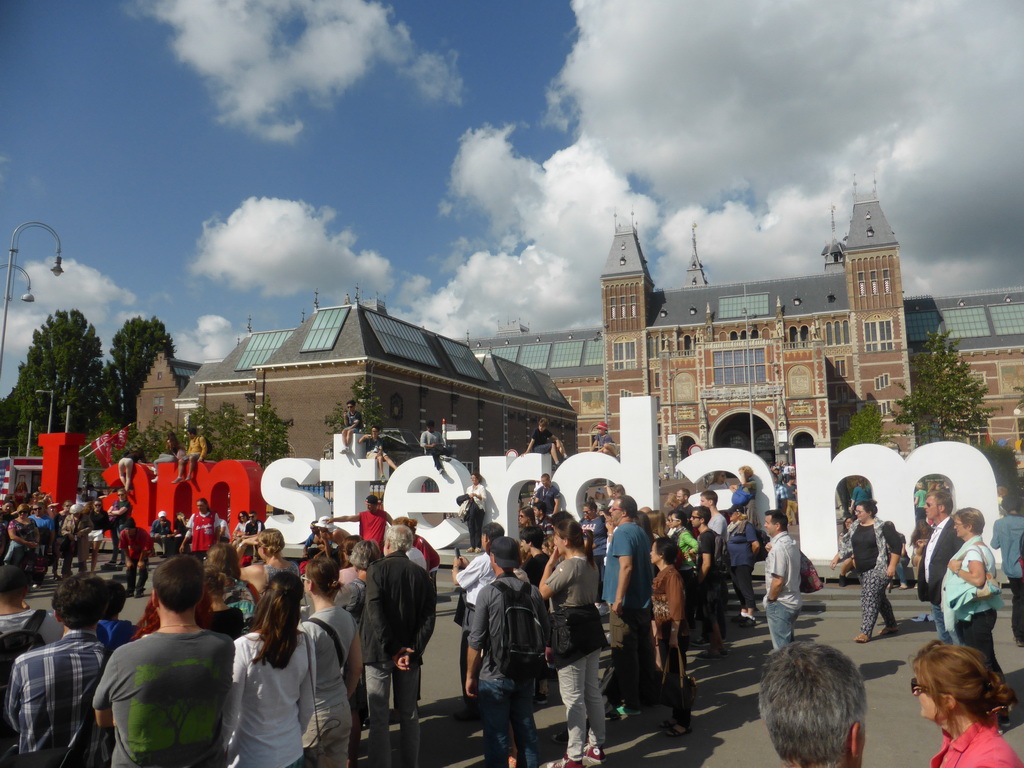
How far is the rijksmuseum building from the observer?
1499 inches

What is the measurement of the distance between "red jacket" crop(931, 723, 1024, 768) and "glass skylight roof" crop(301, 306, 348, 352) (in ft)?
116

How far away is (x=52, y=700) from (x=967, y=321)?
234 feet

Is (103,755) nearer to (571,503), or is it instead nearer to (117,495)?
(571,503)

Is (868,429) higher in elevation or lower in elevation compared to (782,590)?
higher

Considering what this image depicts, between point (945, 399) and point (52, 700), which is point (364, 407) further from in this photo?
point (52, 700)

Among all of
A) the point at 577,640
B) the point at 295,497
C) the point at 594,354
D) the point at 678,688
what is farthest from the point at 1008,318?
the point at 577,640

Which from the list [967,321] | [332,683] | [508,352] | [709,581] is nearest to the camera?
[332,683]

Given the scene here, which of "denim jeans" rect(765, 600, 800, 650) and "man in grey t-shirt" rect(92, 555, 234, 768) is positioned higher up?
"man in grey t-shirt" rect(92, 555, 234, 768)

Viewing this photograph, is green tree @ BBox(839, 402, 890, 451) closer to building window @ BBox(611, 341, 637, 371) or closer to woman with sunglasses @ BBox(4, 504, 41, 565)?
building window @ BBox(611, 341, 637, 371)

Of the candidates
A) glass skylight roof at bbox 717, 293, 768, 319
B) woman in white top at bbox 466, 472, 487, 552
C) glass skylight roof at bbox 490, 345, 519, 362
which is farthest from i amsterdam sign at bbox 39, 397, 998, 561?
glass skylight roof at bbox 490, 345, 519, 362

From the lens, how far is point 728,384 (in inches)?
2192

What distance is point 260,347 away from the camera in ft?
139

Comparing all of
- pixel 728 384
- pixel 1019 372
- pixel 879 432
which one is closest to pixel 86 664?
pixel 879 432

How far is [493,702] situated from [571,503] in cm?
860
